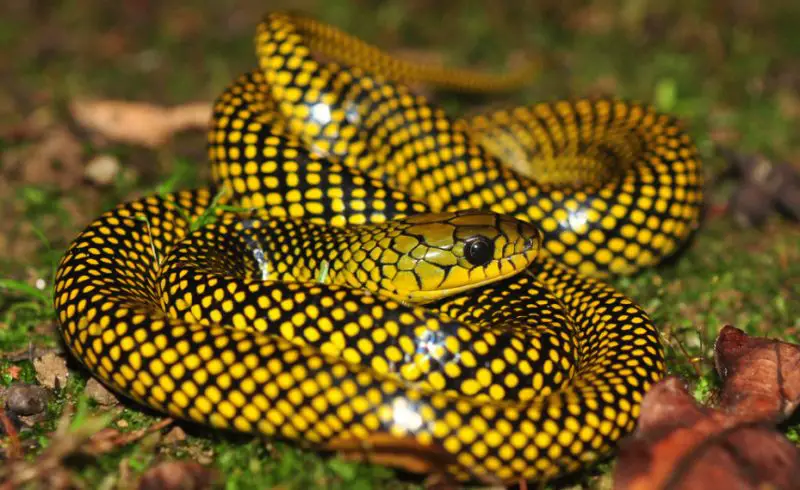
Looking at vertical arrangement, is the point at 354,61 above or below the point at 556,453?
above

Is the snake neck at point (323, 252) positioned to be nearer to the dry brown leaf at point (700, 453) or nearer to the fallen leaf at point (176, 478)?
the fallen leaf at point (176, 478)

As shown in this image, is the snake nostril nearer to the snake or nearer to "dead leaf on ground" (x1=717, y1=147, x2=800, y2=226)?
the snake

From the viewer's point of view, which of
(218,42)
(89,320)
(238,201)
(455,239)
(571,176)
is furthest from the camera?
(218,42)

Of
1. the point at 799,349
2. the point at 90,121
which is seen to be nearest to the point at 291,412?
the point at 799,349

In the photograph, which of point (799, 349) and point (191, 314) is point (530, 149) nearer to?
point (799, 349)

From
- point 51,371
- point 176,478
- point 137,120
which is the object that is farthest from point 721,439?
point 137,120

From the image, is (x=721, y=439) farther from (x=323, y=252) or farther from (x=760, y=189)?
(x=760, y=189)

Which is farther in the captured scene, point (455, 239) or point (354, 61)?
point (354, 61)

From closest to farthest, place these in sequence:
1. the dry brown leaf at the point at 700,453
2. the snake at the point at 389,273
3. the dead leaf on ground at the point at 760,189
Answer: the dry brown leaf at the point at 700,453 → the snake at the point at 389,273 → the dead leaf on ground at the point at 760,189

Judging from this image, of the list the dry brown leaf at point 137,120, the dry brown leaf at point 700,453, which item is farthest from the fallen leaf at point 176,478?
the dry brown leaf at point 137,120
